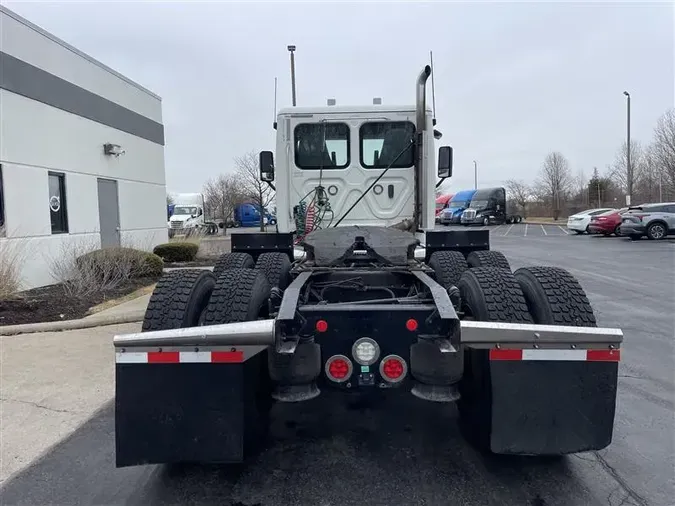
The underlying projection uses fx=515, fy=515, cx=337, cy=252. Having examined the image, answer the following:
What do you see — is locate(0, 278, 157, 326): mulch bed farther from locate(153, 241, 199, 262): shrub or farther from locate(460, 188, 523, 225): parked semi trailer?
locate(460, 188, 523, 225): parked semi trailer

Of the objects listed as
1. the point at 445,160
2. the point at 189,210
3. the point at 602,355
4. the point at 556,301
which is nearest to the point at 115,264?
the point at 445,160

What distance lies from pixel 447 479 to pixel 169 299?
1.97 m

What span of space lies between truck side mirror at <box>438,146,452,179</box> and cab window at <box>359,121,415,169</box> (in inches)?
12.0

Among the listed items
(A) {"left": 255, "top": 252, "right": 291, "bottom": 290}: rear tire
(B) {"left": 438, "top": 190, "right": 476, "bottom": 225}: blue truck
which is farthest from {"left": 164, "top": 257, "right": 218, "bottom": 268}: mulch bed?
(B) {"left": 438, "top": 190, "right": 476, "bottom": 225}: blue truck

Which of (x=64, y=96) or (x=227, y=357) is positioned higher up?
(x=64, y=96)

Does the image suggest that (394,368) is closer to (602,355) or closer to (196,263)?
(602,355)

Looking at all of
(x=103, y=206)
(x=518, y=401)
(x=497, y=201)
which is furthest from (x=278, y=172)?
(x=497, y=201)

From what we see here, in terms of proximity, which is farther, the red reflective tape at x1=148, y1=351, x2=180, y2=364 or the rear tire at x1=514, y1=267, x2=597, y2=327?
the rear tire at x1=514, y1=267, x2=597, y2=327

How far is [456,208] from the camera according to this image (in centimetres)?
4262

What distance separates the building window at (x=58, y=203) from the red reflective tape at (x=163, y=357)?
31.0ft

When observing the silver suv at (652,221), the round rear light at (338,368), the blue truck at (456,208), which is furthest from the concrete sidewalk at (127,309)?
the blue truck at (456,208)

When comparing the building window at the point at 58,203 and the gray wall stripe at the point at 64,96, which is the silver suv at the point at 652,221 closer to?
the gray wall stripe at the point at 64,96

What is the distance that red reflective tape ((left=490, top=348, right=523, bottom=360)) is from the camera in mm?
2564

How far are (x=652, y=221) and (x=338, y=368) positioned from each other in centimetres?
2294
